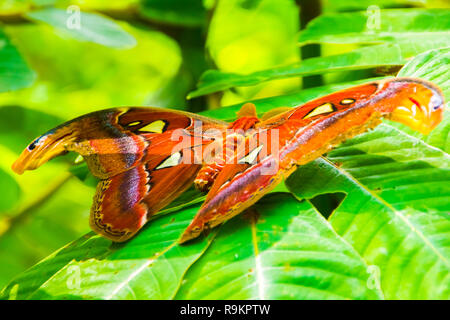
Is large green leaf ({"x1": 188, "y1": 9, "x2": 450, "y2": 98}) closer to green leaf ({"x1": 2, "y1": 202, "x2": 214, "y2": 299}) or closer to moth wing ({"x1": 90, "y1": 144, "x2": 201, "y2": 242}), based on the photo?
moth wing ({"x1": 90, "y1": 144, "x2": 201, "y2": 242})

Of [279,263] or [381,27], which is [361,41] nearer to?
[381,27]

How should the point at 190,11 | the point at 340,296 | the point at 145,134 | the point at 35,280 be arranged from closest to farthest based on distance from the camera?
the point at 340,296 < the point at 35,280 < the point at 145,134 < the point at 190,11

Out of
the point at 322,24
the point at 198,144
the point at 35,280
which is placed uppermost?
the point at 322,24

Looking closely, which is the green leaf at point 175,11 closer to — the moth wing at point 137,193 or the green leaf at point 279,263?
the moth wing at point 137,193

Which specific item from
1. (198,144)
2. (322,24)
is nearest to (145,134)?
(198,144)

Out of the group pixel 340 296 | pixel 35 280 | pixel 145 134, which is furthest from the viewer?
pixel 145 134

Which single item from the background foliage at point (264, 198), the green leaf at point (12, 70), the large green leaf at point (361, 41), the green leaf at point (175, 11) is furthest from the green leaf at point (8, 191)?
the green leaf at point (175, 11)

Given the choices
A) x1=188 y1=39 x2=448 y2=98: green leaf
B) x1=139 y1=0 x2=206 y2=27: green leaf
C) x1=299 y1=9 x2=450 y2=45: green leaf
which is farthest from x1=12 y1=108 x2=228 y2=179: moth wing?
x1=139 y1=0 x2=206 y2=27: green leaf

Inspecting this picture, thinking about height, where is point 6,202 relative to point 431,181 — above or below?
below

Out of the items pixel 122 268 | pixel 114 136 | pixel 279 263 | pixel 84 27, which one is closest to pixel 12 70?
pixel 84 27
